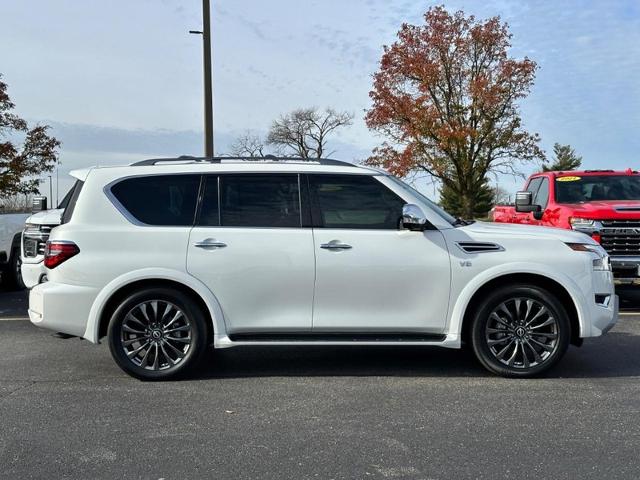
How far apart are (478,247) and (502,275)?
0.31 meters

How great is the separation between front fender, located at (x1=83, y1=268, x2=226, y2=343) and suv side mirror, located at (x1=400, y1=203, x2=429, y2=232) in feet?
5.74

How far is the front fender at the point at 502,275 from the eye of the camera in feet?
17.0

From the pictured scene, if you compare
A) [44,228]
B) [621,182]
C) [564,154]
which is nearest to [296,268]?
[44,228]

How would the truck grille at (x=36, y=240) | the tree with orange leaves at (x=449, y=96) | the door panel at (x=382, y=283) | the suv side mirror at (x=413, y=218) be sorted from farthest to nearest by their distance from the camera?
the tree with orange leaves at (x=449, y=96)
the truck grille at (x=36, y=240)
the door panel at (x=382, y=283)
the suv side mirror at (x=413, y=218)

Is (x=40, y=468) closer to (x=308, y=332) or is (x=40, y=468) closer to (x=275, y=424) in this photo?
(x=275, y=424)

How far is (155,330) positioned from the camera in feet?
17.3

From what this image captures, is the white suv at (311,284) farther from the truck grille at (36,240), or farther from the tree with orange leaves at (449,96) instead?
the tree with orange leaves at (449,96)

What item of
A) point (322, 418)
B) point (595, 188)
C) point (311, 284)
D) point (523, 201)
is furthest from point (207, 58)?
point (322, 418)

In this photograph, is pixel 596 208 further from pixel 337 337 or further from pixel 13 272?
pixel 13 272

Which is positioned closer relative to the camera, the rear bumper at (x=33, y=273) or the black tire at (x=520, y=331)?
the black tire at (x=520, y=331)

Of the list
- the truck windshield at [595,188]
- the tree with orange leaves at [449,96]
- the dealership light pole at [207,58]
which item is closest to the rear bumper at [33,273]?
the dealership light pole at [207,58]

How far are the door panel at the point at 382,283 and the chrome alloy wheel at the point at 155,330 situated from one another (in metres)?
1.16

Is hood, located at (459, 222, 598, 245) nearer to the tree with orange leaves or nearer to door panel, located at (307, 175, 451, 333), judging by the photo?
door panel, located at (307, 175, 451, 333)

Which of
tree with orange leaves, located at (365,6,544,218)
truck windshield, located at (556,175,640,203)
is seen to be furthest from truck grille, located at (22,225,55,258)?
tree with orange leaves, located at (365,6,544,218)
